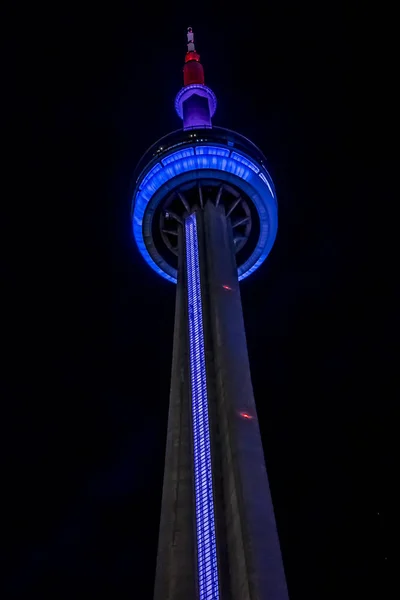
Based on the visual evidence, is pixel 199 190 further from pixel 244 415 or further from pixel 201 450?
pixel 201 450

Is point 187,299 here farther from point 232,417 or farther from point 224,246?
point 232,417

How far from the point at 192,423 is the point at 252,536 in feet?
17.3

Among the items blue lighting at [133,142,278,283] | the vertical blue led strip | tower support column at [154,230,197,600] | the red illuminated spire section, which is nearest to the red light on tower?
the vertical blue led strip

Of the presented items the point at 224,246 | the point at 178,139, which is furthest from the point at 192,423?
the point at 178,139

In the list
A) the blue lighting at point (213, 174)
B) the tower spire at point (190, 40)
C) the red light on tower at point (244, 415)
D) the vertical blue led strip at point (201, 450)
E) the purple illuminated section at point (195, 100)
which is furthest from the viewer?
the tower spire at point (190, 40)

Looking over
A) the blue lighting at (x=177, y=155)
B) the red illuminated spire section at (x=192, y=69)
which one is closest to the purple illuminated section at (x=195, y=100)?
the red illuminated spire section at (x=192, y=69)

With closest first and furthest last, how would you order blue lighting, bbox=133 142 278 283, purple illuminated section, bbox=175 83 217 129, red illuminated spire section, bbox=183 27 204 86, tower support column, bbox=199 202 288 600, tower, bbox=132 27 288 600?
tower support column, bbox=199 202 288 600 → tower, bbox=132 27 288 600 → blue lighting, bbox=133 142 278 283 → purple illuminated section, bbox=175 83 217 129 → red illuminated spire section, bbox=183 27 204 86

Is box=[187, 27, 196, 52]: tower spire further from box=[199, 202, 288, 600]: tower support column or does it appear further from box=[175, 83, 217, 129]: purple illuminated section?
box=[199, 202, 288, 600]: tower support column

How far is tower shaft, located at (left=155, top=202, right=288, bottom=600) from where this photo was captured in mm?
16078

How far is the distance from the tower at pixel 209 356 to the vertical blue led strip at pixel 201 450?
1.6 inches

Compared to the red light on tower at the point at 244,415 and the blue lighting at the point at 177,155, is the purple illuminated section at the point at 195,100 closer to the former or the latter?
the blue lighting at the point at 177,155

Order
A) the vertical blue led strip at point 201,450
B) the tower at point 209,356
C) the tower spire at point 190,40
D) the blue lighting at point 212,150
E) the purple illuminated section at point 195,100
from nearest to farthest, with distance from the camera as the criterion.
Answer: the vertical blue led strip at point 201,450
the tower at point 209,356
the blue lighting at point 212,150
the purple illuminated section at point 195,100
the tower spire at point 190,40

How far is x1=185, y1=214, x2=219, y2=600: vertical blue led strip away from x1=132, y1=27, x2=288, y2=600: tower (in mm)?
42

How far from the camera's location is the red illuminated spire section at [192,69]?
40.5m
